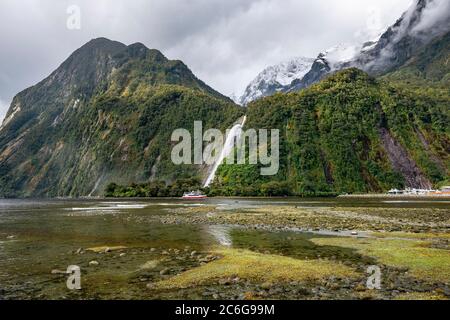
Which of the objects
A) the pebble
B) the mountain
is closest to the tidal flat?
the pebble

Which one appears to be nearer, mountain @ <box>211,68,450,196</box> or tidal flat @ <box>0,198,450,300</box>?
tidal flat @ <box>0,198,450,300</box>

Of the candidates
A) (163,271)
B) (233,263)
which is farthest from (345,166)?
(163,271)

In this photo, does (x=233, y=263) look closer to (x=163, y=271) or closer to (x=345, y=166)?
(x=163, y=271)

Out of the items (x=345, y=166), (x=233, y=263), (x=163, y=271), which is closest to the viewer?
(x=163, y=271)

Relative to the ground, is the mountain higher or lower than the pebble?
higher

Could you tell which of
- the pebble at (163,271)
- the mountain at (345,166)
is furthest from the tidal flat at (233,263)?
the mountain at (345,166)

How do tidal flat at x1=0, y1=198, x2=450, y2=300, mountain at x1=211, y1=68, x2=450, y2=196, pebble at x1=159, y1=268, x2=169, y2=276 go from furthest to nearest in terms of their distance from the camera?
mountain at x1=211, y1=68, x2=450, y2=196
pebble at x1=159, y1=268, x2=169, y2=276
tidal flat at x1=0, y1=198, x2=450, y2=300

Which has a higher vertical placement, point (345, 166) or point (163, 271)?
point (345, 166)

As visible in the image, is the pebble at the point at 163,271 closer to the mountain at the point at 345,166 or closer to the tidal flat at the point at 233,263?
the tidal flat at the point at 233,263

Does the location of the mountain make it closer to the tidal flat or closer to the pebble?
the tidal flat

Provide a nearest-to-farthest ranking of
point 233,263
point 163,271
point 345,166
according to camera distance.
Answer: point 163,271, point 233,263, point 345,166
